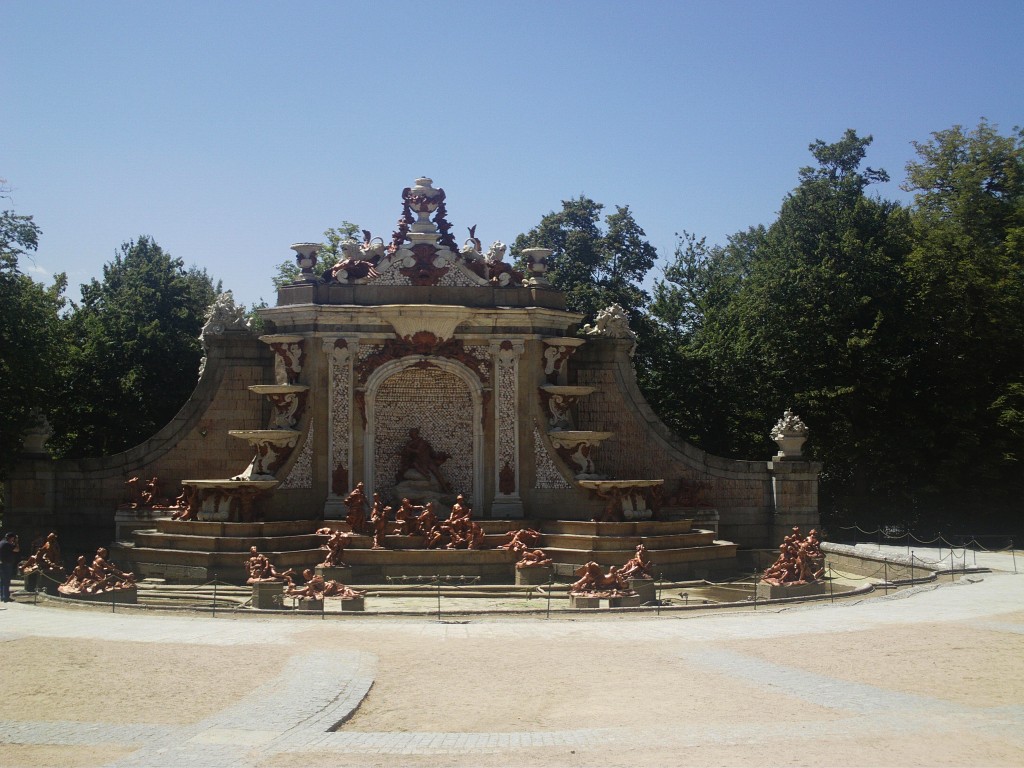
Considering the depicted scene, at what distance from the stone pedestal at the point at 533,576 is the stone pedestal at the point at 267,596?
6085mm

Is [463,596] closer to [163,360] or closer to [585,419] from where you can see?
[585,419]

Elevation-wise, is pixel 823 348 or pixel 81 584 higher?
pixel 823 348

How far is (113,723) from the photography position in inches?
472

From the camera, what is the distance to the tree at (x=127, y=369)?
1518 inches

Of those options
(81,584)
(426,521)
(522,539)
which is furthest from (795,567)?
(81,584)

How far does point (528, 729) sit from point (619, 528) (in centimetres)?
1492

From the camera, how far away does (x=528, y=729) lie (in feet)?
39.3

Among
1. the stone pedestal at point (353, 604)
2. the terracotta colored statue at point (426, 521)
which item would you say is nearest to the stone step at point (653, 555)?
the terracotta colored statue at point (426, 521)

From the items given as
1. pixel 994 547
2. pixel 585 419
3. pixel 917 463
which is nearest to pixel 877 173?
pixel 917 463

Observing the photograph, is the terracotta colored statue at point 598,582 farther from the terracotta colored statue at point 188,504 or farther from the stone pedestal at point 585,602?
the terracotta colored statue at point 188,504

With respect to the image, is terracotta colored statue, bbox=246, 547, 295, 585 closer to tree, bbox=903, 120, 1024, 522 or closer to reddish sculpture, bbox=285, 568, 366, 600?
reddish sculpture, bbox=285, 568, 366, 600

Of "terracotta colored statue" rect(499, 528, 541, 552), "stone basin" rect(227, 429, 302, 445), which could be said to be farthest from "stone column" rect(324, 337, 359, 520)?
"terracotta colored statue" rect(499, 528, 541, 552)

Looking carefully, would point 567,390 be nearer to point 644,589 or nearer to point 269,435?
point 269,435

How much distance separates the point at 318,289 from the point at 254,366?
3.22 metres
